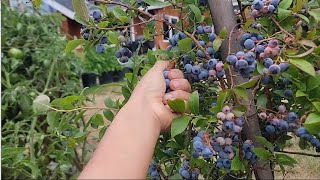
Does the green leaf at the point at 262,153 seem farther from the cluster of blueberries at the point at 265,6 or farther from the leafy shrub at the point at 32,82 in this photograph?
the leafy shrub at the point at 32,82

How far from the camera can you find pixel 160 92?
0.67 meters

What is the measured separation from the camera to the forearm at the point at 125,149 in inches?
20.4

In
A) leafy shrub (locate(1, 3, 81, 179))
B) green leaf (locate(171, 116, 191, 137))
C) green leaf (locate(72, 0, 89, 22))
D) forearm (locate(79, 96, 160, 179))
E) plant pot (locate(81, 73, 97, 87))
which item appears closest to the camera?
forearm (locate(79, 96, 160, 179))

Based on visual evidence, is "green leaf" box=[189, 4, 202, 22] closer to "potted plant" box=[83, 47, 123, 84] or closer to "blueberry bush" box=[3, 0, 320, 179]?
"blueberry bush" box=[3, 0, 320, 179]

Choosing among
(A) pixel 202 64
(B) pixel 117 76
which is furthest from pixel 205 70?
(B) pixel 117 76

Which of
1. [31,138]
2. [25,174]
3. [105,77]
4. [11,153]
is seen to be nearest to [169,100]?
[11,153]

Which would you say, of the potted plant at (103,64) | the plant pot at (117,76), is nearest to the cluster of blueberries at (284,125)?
the potted plant at (103,64)

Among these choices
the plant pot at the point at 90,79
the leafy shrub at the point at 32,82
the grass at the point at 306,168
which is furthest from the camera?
the plant pot at the point at 90,79

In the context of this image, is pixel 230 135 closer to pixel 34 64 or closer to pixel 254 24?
pixel 254 24

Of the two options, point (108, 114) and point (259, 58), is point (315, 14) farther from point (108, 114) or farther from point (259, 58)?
point (108, 114)

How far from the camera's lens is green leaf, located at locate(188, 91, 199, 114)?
64 cm

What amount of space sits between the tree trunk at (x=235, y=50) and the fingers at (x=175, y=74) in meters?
0.07

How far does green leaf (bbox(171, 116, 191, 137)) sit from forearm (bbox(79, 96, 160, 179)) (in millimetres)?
26

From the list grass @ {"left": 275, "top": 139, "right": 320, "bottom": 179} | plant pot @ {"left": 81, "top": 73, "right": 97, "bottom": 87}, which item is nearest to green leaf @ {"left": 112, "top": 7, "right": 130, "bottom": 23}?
grass @ {"left": 275, "top": 139, "right": 320, "bottom": 179}
